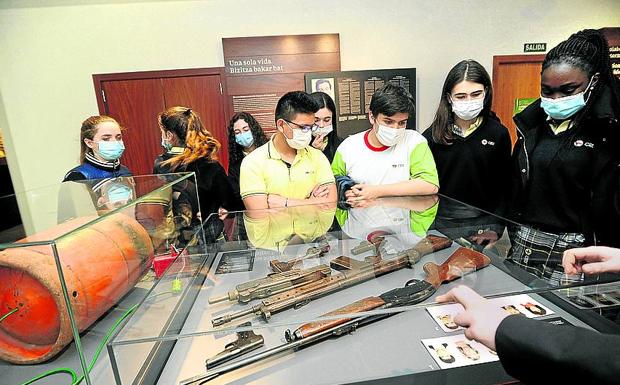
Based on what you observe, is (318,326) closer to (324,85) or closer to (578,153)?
(578,153)

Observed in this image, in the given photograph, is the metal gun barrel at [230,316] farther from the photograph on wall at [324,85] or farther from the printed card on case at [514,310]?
the photograph on wall at [324,85]

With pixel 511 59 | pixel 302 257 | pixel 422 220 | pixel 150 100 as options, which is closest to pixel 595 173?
pixel 422 220

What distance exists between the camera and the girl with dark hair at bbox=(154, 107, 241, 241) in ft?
7.62

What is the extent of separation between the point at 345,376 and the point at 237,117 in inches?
95.8

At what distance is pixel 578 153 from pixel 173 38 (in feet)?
13.9

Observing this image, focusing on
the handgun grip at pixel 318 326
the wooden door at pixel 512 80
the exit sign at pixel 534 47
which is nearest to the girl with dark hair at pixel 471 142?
the handgun grip at pixel 318 326

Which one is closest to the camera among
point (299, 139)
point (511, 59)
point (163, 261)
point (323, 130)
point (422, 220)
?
point (163, 261)

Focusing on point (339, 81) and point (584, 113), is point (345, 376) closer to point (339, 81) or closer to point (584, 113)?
point (584, 113)

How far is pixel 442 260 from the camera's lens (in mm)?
1467

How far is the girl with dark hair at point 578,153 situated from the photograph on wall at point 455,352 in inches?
21.1

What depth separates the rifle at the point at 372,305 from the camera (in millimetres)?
995

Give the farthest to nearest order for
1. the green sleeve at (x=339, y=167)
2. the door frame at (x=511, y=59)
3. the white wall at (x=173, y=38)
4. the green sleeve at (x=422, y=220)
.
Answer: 1. the door frame at (x=511, y=59)
2. the white wall at (x=173, y=38)
3. the green sleeve at (x=339, y=167)
4. the green sleeve at (x=422, y=220)

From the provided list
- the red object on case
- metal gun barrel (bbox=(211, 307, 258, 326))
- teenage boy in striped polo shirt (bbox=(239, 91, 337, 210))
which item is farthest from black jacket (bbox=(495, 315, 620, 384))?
teenage boy in striped polo shirt (bbox=(239, 91, 337, 210))

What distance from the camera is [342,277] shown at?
1.34 meters
